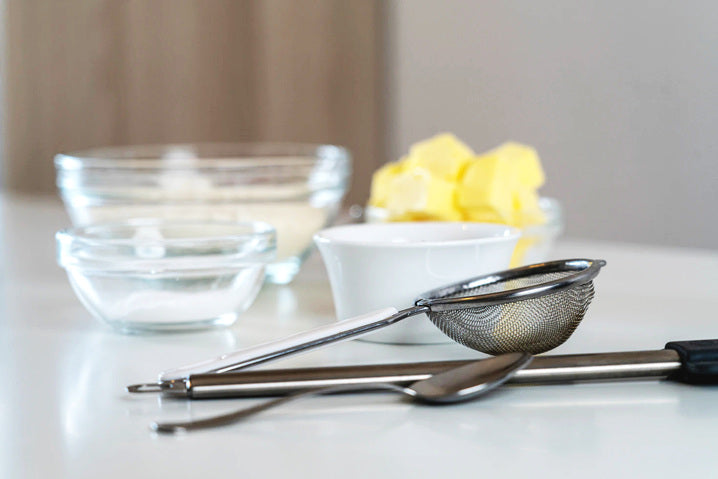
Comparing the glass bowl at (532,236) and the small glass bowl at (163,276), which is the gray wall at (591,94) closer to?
the glass bowl at (532,236)

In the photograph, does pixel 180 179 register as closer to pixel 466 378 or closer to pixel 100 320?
pixel 100 320

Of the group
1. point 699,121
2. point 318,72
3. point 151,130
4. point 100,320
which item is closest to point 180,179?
point 100,320

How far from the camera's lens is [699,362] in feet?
1.87

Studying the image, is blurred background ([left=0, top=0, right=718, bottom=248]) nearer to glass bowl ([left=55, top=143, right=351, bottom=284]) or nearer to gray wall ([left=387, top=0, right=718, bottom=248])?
gray wall ([left=387, top=0, right=718, bottom=248])

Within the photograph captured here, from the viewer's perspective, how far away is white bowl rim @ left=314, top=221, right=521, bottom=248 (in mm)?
700

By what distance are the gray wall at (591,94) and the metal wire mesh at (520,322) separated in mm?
2088

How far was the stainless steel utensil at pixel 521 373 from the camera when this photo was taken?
0.55 metres

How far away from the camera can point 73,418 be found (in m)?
0.54

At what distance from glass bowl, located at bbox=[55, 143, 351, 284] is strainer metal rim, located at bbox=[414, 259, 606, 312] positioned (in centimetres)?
28

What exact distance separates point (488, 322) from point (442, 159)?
357mm

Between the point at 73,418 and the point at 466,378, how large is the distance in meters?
0.23

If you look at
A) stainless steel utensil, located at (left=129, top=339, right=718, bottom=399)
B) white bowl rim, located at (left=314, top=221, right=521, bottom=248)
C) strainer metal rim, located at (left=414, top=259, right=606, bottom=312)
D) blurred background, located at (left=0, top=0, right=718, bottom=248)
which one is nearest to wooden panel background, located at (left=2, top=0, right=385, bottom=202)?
blurred background, located at (left=0, top=0, right=718, bottom=248)

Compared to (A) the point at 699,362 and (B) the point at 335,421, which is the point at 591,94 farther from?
(B) the point at 335,421

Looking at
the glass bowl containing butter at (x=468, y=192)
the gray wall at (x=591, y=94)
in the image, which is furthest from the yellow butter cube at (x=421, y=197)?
the gray wall at (x=591, y=94)
